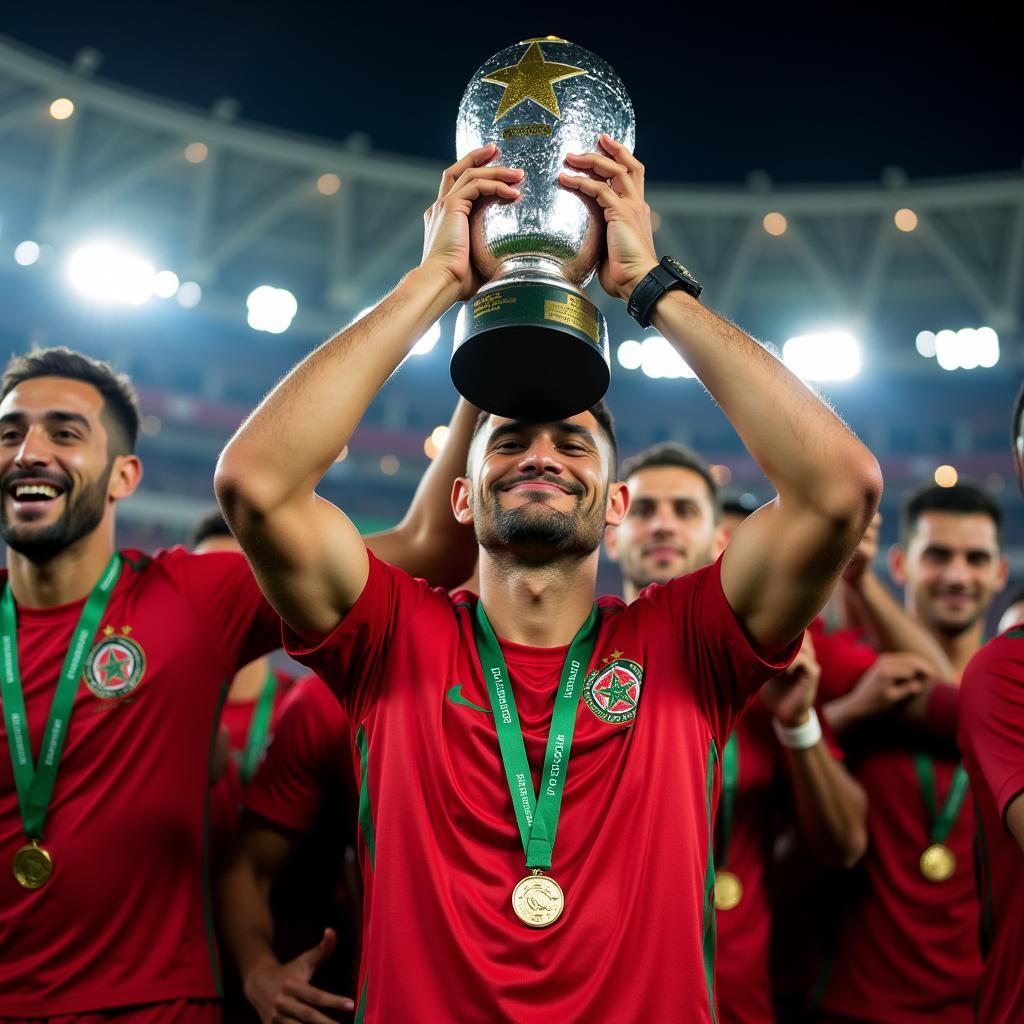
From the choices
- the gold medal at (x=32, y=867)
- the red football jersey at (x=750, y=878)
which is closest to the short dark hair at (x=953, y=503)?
the red football jersey at (x=750, y=878)

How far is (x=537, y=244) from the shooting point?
6.43 feet

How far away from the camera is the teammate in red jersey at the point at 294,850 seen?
2.34 m

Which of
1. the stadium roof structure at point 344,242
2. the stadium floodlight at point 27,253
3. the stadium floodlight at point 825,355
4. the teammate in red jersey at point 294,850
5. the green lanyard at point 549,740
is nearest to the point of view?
the green lanyard at point 549,740

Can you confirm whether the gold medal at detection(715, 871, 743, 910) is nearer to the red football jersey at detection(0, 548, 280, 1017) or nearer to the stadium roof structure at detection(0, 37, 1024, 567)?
the red football jersey at detection(0, 548, 280, 1017)

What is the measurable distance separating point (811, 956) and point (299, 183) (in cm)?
1543

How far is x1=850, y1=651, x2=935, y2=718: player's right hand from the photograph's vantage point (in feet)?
8.87

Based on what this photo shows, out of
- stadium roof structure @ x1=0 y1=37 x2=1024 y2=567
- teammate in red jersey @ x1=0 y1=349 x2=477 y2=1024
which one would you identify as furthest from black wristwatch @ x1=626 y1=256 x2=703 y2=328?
stadium roof structure @ x1=0 y1=37 x2=1024 y2=567

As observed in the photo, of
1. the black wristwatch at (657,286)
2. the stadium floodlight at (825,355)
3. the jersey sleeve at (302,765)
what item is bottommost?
the jersey sleeve at (302,765)

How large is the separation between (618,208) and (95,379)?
5.02 ft

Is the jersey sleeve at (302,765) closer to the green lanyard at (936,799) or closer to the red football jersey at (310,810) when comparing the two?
the red football jersey at (310,810)

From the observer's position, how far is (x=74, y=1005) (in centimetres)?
209

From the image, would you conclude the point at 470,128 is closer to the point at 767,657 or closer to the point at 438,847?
the point at 767,657

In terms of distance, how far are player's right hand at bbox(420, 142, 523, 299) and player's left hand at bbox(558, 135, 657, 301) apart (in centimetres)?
13

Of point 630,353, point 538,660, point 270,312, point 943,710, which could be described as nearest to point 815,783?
point 943,710
